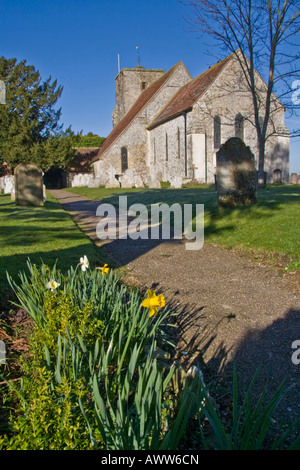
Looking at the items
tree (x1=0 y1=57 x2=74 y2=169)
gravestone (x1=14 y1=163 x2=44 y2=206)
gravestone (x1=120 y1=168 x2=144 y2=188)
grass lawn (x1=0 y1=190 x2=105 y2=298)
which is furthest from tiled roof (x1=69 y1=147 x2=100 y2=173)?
grass lawn (x1=0 y1=190 x2=105 y2=298)

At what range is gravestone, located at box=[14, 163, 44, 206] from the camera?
13.5 m

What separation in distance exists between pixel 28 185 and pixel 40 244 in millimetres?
8034

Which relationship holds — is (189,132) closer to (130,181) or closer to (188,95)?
(188,95)

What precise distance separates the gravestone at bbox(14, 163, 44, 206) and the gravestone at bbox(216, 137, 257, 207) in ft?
24.0

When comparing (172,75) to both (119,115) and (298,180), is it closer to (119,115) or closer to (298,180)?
(119,115)

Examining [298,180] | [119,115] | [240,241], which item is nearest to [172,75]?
[119,115]

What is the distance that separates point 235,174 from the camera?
8938 millimetres

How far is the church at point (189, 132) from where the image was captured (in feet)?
84.0

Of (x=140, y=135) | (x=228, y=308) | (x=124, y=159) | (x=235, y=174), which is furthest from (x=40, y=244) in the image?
(x=140, y=135)

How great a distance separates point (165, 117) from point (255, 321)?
28275 millimetres

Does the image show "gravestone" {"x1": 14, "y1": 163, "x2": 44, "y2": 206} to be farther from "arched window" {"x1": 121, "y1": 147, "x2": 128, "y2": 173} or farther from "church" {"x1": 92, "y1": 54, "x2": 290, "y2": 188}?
"arched window" {"x1": 121, "y1": 147, "x2": 128, "y2": 173}

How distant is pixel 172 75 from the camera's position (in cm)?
3294

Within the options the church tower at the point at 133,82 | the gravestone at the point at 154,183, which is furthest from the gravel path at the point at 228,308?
the church tower at the point at 133,82

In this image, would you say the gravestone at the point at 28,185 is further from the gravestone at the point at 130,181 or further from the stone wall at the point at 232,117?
the stone wall at the point at 232,117
